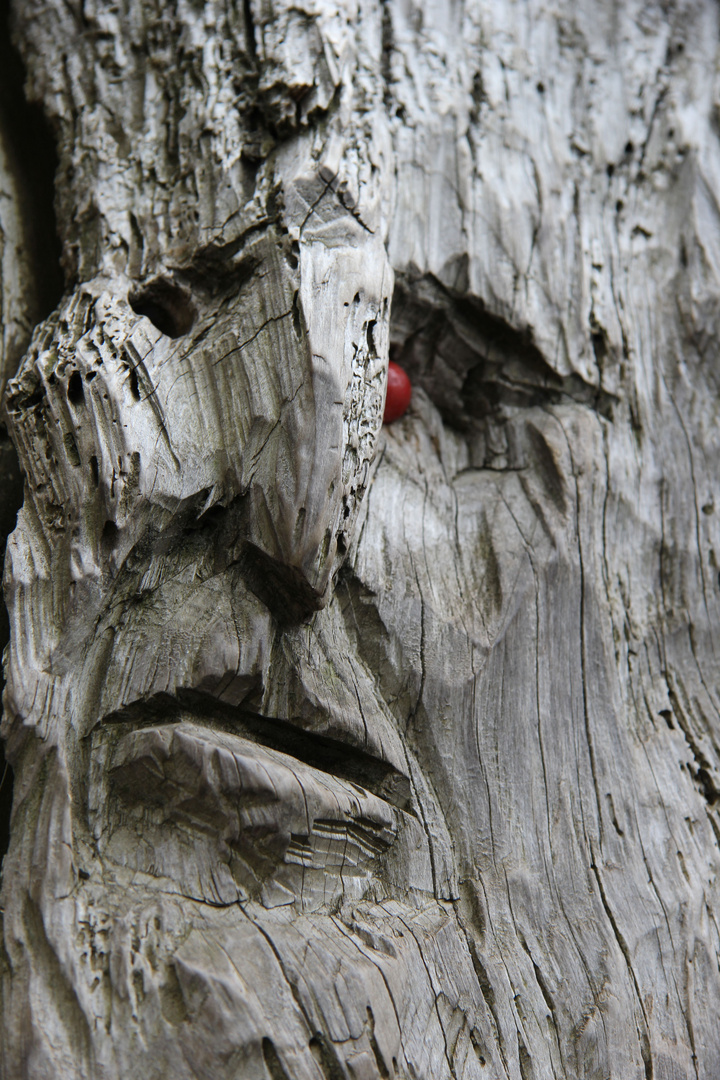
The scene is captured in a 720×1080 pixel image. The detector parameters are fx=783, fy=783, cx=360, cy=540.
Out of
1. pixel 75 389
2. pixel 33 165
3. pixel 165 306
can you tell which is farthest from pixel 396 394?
pixel 33 165

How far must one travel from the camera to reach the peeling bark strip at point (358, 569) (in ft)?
5.15

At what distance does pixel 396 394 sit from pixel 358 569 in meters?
0.59

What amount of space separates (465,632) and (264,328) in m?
0.93

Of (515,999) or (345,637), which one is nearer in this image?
(515,999)

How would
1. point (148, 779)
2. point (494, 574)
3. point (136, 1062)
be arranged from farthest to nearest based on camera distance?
point (494, 574), point (148, 779), point (136, 1062)

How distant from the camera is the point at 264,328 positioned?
1.97 metres

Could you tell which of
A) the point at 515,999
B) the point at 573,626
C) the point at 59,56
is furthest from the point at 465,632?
the point at 59,56

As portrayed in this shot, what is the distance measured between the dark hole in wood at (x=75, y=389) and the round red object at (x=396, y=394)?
0.84 meters

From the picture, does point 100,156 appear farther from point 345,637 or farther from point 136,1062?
point 136,1062

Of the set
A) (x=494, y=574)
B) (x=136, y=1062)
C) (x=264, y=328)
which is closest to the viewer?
(x=136, y=1062)

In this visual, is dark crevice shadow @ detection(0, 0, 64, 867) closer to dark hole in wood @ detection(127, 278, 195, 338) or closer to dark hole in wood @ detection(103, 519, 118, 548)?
dark hole in wood @ detection(127, 278, 195, 338)

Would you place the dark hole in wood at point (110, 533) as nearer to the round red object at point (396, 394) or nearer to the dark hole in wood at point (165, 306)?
the dark hole in wood at point (165, 306)

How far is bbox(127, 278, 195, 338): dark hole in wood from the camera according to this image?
2.14 m

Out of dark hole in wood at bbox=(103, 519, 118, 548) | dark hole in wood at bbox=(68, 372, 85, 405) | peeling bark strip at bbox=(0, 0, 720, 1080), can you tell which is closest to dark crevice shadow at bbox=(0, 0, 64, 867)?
peeling bark strip at bbox=(0, 0, 720, 1080)
